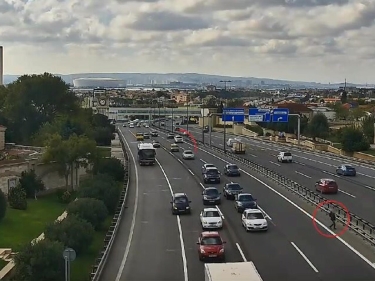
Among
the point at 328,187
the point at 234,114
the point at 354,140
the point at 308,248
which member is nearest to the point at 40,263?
the point at 308,248

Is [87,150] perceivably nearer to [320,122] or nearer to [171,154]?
[171,154]

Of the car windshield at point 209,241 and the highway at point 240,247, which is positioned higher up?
the car windshield at point 209,241

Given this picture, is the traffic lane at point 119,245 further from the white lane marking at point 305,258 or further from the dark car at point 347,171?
the dark car at point 347,171

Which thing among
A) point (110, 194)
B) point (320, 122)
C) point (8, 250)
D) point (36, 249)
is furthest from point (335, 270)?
point (320, 122)

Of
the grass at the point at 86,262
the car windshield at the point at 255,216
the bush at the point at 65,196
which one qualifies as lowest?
the bush at the point at 65,196

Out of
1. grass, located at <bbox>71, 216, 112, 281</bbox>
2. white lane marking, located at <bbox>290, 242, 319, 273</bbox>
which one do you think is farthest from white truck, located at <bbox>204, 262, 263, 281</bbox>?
grass, located at <bbox>71, 216, 112, 281</bbox>

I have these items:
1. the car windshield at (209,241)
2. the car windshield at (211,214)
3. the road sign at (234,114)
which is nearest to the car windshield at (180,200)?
the car windshield at (211,214)

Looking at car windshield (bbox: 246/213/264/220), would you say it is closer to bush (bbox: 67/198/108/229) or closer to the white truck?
bush (bbox: 67/198/108/229)

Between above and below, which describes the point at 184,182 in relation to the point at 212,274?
below
